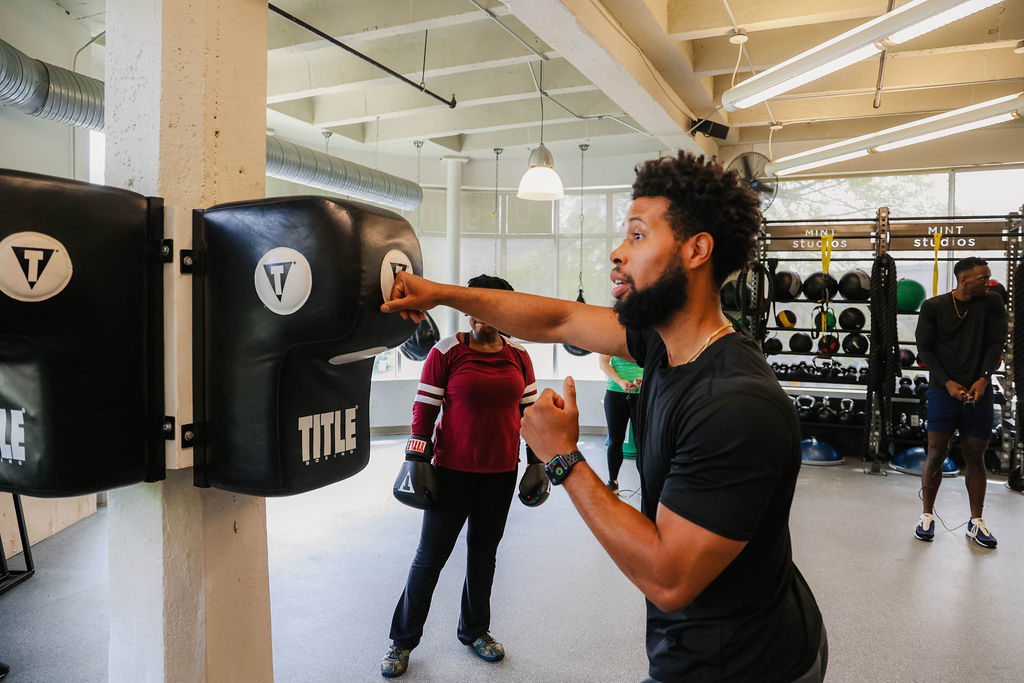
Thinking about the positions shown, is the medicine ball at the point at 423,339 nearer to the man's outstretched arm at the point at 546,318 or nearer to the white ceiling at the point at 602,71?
the white ceiling at the point at 602,71

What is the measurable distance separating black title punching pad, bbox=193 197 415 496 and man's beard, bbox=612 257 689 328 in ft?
1.66

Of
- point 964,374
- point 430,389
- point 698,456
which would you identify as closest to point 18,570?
point 430,389

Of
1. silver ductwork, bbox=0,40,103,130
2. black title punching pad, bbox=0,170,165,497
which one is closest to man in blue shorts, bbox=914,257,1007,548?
black title punching pad, bbox=0,170,165,497

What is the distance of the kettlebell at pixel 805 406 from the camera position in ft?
24.7

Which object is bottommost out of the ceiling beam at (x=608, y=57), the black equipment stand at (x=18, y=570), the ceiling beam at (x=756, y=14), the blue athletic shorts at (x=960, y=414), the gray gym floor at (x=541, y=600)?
the gray gym floor at (x=541, y=600)

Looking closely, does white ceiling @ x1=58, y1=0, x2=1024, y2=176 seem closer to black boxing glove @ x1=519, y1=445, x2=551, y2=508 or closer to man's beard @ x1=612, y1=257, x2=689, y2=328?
black boxing glove @ x1=519, y1=445, x2=551, y2=508

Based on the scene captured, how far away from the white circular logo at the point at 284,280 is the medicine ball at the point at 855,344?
7108mm

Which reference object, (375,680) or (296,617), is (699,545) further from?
(296,617)

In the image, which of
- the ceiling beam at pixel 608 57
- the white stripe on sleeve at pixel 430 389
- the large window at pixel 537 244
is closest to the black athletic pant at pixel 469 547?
the white stripe on sleeve at pixel 430 389

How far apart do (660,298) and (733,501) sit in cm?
47

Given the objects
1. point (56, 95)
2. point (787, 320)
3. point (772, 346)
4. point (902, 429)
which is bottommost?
point (902, 429)

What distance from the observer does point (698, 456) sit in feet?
4.08

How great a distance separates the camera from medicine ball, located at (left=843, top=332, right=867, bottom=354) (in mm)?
7188

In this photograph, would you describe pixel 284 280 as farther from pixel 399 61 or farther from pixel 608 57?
pixel 399 61
